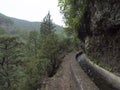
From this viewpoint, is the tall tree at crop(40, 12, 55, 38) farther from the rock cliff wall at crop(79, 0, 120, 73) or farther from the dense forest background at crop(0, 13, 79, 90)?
the rock cliff wall at crop(79, 0, 120, 73)

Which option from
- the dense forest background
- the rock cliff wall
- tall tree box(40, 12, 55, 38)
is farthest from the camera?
tall tree box(40, 12, 55, 38)

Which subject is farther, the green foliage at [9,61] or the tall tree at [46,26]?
the tall tree at [46,26]

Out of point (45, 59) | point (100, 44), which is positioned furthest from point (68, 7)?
point (100, 44)

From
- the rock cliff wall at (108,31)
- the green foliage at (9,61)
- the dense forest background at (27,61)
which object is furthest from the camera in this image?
the green foliage at (9,61)

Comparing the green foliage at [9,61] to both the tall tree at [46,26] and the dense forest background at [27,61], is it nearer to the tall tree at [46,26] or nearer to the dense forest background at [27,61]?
the dense forest background at [27,61]

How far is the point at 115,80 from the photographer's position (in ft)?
37.7

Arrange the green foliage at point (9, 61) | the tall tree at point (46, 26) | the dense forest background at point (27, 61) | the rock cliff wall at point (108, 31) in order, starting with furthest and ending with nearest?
the tall tree at point (46, 26)
the green foliage at point (9, 61)
the dense forest background at point (27, 61)
the rock cliff wall at point (108, 31)

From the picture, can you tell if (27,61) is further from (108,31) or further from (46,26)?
(46,26)

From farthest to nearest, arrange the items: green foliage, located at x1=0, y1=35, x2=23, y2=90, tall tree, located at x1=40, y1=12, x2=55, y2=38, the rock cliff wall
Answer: tall tree, located at x1=40, y1=12, x2=55, y2=38 < green foliage, located at x1=0, y1=35, x2=23, y2=90 < the rock cliff wall

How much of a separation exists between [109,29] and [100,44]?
3337 mm

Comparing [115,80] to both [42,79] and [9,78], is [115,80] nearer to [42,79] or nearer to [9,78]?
[42,79]

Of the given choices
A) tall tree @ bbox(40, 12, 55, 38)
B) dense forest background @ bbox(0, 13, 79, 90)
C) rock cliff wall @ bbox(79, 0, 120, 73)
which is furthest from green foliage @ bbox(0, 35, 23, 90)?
tall tree @ bbox(40, 12, 55, 38)

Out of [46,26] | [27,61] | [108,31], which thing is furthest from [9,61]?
[46,26]

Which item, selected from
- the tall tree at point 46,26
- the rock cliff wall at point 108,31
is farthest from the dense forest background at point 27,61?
the tall tree at point 46,26
